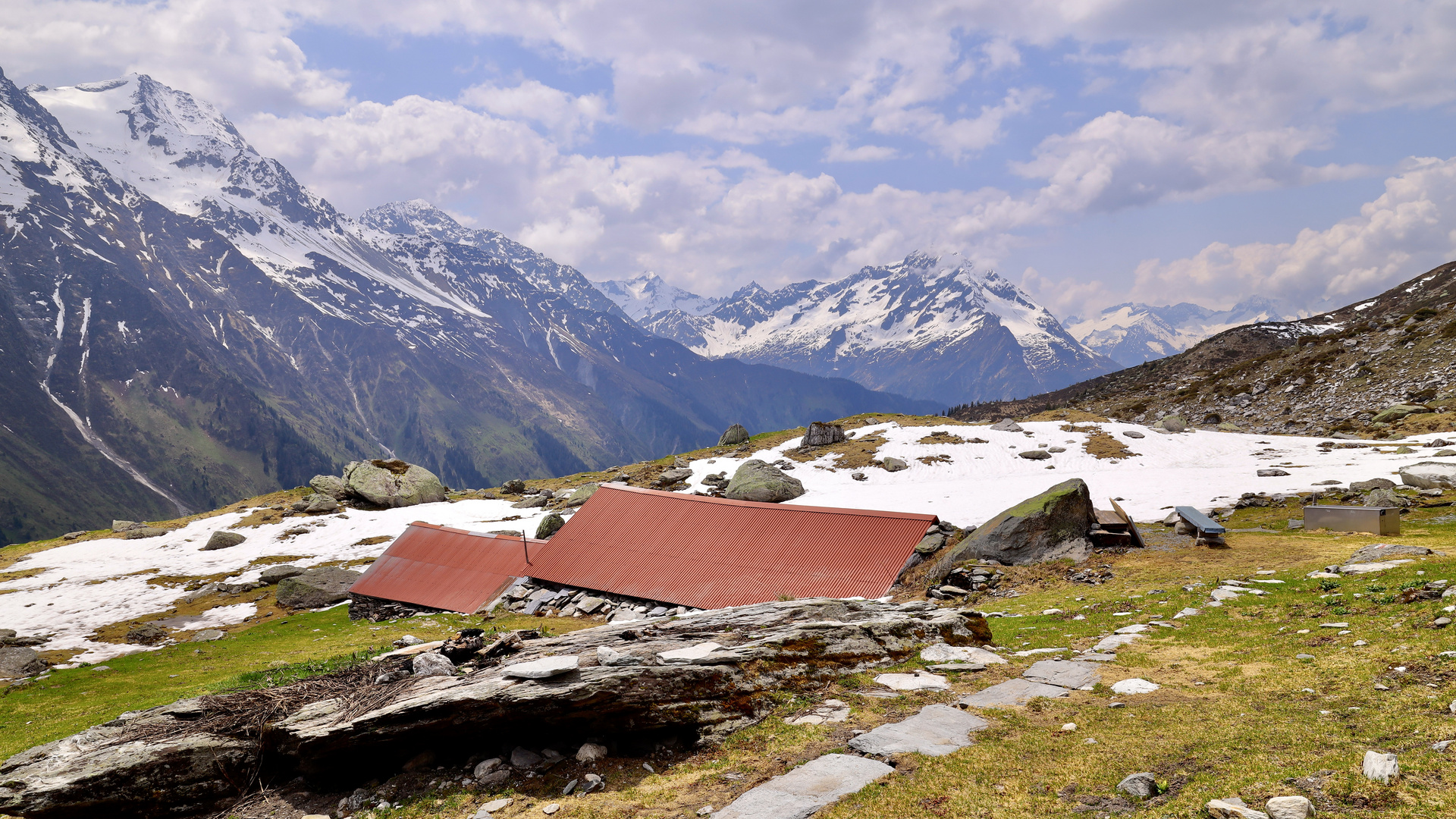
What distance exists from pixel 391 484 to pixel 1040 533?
71886 millimetres

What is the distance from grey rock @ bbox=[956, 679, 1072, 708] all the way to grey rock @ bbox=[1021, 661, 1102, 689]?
0.32 metres

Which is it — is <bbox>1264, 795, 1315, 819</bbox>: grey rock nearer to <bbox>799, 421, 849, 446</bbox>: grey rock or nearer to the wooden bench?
the wooden bench

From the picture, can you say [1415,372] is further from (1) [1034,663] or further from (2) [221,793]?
(2) [221,793]

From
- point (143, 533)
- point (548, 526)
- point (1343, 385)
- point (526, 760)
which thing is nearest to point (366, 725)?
point (526, 760)

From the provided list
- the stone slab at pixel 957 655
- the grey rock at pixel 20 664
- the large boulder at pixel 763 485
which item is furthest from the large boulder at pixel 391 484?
the stone slab at pixel 957 655

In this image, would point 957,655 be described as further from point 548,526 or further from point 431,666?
point 548,526

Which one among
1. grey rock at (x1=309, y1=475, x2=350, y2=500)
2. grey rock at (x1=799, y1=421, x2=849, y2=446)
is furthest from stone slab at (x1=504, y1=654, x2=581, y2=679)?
grey rock at (x1=309, y1=475, x2=350, y2=500)

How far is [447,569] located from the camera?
4838 centimetres

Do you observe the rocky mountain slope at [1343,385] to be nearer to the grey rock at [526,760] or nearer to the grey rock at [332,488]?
the grey rock at [526,760]

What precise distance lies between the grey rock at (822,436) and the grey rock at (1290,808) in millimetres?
68355

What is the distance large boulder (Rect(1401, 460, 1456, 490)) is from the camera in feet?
124

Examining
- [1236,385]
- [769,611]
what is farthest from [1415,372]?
[769,611]

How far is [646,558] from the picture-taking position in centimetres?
4234

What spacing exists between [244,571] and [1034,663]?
67.1m
